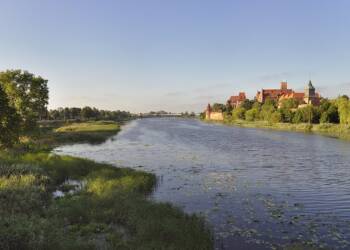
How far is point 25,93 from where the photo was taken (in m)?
68.5

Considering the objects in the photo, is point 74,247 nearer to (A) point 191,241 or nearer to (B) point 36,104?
(A) point 191,241

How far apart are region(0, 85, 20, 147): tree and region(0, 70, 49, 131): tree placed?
13.8 meters

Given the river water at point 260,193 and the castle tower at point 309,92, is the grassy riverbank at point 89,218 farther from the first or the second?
Answer: the castle tower at point 309,92

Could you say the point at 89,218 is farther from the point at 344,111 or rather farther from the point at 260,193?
the point at 344,111

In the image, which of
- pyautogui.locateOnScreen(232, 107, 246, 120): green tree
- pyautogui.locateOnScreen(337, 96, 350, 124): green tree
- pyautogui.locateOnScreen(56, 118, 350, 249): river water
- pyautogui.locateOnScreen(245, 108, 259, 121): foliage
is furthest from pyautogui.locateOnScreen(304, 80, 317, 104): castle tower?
pyautogui.locateOnScreen(56, 118, 350, 249): river water

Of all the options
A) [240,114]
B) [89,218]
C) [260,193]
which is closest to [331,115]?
[240,114]

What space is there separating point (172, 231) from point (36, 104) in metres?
62.7

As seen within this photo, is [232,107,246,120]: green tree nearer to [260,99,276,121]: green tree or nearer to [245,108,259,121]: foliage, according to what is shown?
[245,108,259,121]: foliage

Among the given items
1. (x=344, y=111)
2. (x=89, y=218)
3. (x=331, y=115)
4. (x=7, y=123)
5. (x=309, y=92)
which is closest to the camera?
(x=89, y=218)

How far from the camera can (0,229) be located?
41.1ft

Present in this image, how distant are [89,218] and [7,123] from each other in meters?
31.0

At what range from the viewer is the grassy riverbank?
44.4 ft

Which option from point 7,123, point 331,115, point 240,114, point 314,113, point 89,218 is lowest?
point 89,218

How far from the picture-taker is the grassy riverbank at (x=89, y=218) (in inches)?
532
